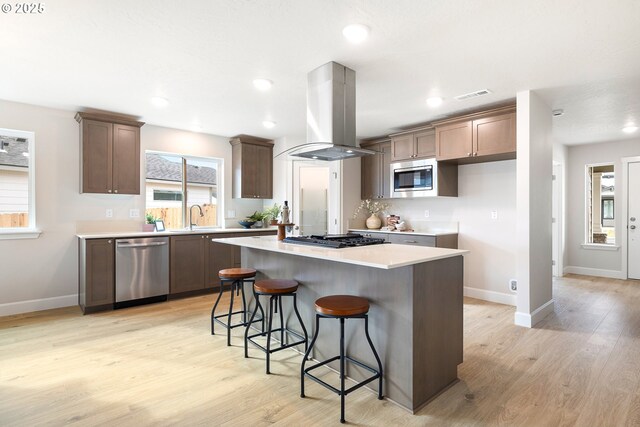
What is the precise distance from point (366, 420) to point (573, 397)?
1404mm

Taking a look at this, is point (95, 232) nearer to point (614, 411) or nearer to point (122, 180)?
point (122, 180)

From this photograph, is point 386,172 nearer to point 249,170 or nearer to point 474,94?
point 474,94

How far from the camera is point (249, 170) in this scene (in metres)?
5.65

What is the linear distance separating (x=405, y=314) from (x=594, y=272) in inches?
240

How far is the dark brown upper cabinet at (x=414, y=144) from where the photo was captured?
4695mm

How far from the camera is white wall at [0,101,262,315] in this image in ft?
12.9

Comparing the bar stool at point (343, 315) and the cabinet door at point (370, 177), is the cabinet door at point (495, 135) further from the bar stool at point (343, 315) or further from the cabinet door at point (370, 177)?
the bar stool at point (343, 315)

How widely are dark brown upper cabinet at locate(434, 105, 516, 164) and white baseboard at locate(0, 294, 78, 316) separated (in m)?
5.02

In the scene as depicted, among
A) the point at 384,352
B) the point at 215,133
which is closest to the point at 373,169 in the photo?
the point at 215,133

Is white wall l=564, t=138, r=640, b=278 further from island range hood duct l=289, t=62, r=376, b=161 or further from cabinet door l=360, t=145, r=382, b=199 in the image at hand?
island range hood duct l=289, t=62, r=376, b=161

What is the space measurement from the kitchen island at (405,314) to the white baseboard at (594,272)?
17.8ft

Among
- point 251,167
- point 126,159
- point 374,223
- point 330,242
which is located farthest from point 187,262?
point 374,223

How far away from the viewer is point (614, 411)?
2068 millimetres

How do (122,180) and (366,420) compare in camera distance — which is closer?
(366,420)
